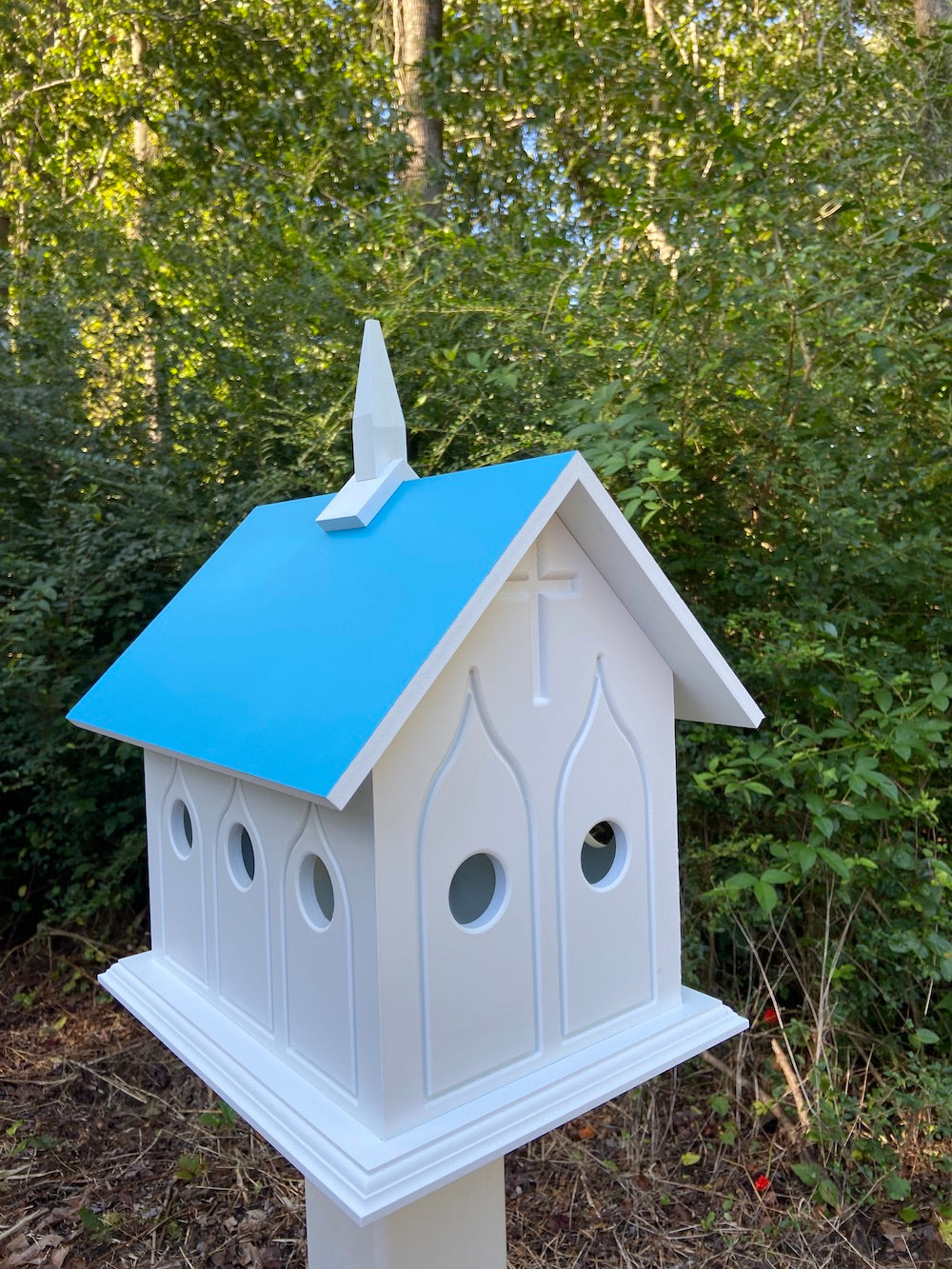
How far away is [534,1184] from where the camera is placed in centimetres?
206

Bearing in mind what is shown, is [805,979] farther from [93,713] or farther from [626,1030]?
[93,713]

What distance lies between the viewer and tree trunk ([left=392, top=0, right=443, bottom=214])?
4.39 m

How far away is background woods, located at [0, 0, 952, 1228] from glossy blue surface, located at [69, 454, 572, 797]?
78 cm

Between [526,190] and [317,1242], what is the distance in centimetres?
388

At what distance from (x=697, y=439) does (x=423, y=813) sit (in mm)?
1542

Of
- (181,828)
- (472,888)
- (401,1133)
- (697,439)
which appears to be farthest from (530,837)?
(697,439)

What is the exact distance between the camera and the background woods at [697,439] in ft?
6.57

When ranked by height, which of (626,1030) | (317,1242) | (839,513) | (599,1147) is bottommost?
(599,1147)

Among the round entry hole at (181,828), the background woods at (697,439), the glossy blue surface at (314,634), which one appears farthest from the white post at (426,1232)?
the background woods at (697,439)

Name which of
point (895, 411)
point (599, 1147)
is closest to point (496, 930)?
point (599, 1147)

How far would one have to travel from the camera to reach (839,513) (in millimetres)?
1865

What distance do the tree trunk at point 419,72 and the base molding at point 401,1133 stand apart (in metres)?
4.06

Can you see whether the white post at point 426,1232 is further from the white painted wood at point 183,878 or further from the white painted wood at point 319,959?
the white painted wood at point 183,878

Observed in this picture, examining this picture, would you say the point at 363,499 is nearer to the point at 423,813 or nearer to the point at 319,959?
the point at 423,813
